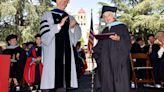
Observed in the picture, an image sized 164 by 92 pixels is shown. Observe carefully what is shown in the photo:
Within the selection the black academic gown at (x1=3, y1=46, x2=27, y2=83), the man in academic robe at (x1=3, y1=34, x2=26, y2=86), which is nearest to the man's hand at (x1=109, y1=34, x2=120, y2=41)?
the man in academic robe at (x1=3, y1=34, x2=26, y2=86)

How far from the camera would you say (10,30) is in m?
27.2

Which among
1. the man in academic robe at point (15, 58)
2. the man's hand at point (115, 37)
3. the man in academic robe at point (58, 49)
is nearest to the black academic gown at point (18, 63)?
the man in academic robe at point (15, 58)

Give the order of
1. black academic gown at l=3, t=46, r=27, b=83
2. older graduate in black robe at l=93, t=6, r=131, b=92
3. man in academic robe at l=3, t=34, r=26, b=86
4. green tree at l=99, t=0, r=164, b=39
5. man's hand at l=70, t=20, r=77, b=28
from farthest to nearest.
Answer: green tree at l=99, t=0, r=164, b=39 → black academic gown at l=3, t=46, r=27, b=83 → man in academic robe at l=3, t=34, r=26, b=86 → older graduate in black robe at l=93, t=6, r=131, b=92 → man's hand at l=70, t=20, r=77, b=28

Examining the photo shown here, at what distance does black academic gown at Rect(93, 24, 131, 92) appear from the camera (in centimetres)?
681

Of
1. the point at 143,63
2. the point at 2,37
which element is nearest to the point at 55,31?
the point at 143,63

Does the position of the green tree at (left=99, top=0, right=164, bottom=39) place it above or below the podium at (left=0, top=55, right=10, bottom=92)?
above

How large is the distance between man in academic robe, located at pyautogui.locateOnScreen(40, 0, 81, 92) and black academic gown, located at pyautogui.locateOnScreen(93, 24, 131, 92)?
4.37 feet

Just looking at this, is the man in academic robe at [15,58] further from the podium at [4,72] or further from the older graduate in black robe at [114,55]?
the podium at [4,72]

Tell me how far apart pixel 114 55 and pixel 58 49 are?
1.57 metres

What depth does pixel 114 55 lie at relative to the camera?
22.6ft

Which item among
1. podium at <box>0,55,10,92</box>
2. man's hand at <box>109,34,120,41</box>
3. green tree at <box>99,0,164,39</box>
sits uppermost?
green tree at <box>99,0,164,39</box>

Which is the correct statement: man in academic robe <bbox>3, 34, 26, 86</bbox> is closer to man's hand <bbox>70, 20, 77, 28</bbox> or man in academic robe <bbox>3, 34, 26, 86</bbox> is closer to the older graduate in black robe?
the older graduate in black robe

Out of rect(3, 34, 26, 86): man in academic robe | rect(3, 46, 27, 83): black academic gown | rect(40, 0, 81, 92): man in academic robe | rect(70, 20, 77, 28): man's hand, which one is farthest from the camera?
rect(3, 46, 27, 83): black academic gown

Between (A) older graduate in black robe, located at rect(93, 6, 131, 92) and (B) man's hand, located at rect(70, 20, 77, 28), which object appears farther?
(A) older graduate in black robe, located at rect(93, 6, 131, 92)
